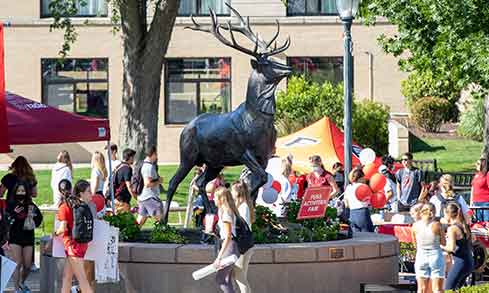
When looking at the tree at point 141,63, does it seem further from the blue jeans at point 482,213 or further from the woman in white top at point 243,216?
the woman in white top at point 243,216

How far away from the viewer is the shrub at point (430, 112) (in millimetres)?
43500

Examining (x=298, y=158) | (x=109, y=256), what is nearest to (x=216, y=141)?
(x=109, y=256)

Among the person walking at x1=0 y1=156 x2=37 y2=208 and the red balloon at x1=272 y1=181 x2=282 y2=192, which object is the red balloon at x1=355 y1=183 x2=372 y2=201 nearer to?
the red balloon at x1=272 y1=181 x2=282 y2=192

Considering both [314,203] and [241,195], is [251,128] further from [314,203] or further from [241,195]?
[241,195]

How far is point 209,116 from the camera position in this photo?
55.0 ft

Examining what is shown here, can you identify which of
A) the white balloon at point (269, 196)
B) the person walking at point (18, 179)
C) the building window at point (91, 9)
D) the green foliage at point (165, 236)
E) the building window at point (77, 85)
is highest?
the building window at point (91, 9)

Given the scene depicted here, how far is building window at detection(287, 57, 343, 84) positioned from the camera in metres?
43.0

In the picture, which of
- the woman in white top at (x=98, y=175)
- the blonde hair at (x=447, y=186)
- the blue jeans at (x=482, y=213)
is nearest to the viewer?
the blonde hair at (x=447, y=186)

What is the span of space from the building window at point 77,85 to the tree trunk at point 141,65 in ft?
46.4

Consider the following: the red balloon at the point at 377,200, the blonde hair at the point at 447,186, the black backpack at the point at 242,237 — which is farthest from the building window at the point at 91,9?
the black backpack at the point at 242,237

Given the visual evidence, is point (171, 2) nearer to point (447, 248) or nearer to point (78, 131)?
point (78, 131)

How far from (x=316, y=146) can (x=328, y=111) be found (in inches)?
443

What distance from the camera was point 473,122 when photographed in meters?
43.0

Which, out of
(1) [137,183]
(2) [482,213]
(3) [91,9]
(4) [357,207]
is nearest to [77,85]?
(3) [91,9]
